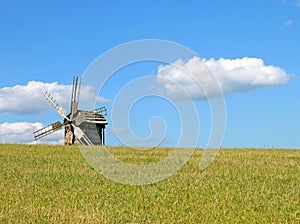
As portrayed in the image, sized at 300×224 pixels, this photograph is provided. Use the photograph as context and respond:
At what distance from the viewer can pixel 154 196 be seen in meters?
14.9

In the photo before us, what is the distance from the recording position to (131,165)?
79.9ft

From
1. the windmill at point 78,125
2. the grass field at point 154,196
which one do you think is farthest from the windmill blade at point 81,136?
the grass field at point 154,196

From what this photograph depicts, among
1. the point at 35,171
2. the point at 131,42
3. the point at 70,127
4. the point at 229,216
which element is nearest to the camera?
the point at 229,216

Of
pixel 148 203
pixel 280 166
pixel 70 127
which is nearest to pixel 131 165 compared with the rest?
pixel 280 166

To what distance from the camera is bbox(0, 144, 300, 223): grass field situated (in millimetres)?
11672

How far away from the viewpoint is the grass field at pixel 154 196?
460 inches

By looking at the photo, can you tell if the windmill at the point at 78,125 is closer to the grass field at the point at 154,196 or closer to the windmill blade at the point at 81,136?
the windmill blade at the point at 81,136

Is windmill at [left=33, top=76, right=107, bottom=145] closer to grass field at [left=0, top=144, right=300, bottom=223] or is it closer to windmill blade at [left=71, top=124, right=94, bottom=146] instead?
windmill blade at [left=71, top=124, right=94, bottom=146]

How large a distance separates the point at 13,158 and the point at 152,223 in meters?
19.4

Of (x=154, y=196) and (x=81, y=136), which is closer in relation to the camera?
(x=154, y=196)

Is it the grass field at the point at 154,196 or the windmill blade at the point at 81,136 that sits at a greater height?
the windmill blade at the point at 81,136

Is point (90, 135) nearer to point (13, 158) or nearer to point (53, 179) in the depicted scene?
point (13, 158)

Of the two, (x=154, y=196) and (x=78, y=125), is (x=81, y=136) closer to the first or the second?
(x=78, y=125)

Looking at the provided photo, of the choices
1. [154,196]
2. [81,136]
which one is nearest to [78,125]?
[81,136]
